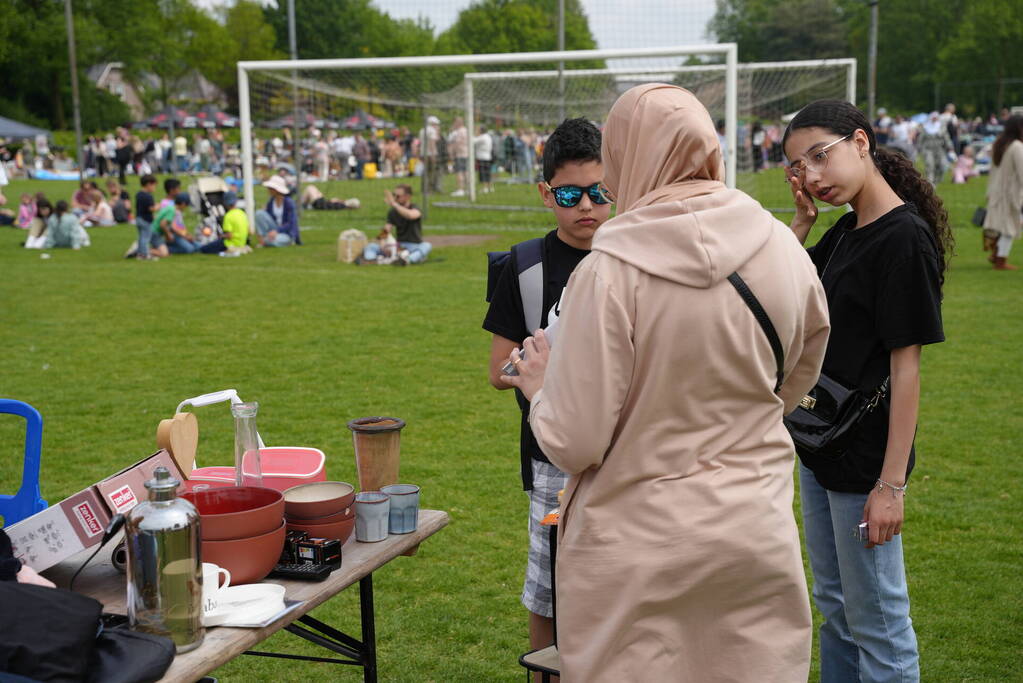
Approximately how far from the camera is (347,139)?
32.7 meters

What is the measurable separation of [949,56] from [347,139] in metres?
43.4

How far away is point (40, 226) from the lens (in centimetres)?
1836

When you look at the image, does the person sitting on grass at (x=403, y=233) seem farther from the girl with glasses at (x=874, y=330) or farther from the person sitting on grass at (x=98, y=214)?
the girl with glasses at (x=874, y=330)

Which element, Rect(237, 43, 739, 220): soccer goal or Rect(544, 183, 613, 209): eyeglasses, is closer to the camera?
Rect(544, 183, 613, 209): eyeglasses

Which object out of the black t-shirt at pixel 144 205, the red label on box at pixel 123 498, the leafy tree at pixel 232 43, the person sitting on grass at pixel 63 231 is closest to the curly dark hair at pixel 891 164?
the red label on box at pixel 123 498

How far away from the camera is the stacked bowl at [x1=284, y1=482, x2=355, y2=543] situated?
2.62m

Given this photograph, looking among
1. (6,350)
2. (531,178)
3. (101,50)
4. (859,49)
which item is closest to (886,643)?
(6,350)

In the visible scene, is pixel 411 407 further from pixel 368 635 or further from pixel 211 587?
pixel 211 587

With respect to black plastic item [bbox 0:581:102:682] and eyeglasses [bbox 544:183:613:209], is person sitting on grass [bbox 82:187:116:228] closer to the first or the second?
eyeglasses [bbox 544:183:613:209]

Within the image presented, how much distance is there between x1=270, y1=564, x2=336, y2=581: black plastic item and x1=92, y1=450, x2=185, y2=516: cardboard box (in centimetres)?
31

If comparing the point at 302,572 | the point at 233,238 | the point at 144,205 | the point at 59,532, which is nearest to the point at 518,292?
the point at 302,572

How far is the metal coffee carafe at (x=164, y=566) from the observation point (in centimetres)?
206

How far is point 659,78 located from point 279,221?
7374 millimetres

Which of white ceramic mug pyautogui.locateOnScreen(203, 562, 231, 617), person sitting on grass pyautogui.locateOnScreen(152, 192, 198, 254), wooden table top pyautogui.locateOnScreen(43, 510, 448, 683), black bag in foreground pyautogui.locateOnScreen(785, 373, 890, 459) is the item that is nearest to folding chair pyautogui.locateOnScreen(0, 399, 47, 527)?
wooden table top pyautogui.locateOnScreen(43, 510, 448, 683)
